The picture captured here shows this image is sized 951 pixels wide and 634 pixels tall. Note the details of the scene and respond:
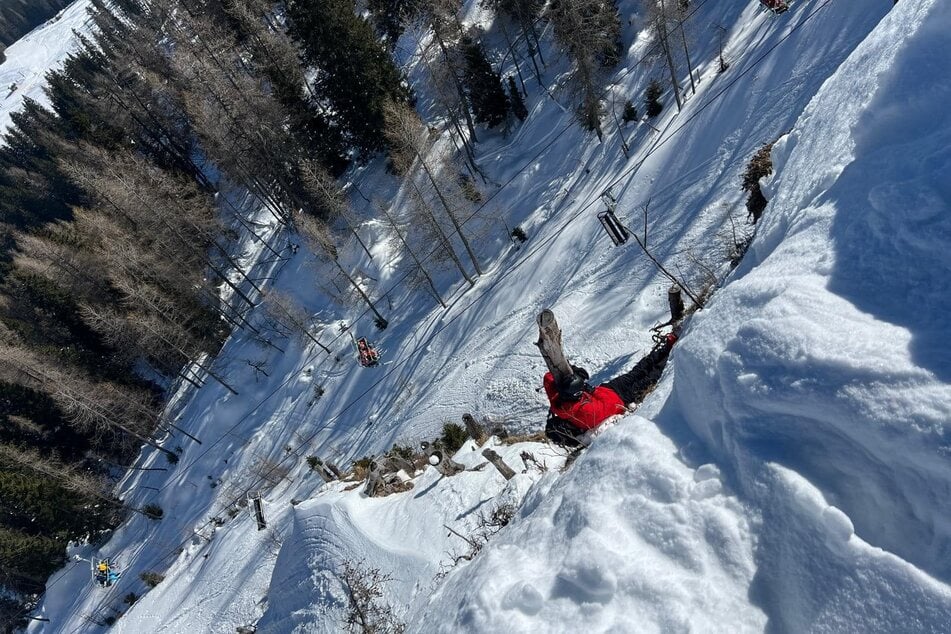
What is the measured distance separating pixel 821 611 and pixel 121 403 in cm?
3447

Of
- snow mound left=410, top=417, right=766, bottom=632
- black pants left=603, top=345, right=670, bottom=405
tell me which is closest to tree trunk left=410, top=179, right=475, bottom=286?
black pants left=603, top=345, right=670, bottom=405

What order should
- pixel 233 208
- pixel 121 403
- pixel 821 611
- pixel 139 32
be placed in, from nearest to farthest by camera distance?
pixel 821 611, pixel 121 403, pixel 233 208, pixel 139 32

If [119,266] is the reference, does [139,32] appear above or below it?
above

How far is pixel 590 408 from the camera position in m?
9.43

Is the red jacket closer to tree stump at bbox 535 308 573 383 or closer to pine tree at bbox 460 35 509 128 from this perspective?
tree stump at bbox 535 308 573 383

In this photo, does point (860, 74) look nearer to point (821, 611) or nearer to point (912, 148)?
point (912, 148)

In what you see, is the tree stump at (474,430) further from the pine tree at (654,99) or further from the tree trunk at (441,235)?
the pine tree at (654,99)

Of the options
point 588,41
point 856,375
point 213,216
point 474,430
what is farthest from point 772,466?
point 213,216

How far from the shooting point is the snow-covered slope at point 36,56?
70938 mm

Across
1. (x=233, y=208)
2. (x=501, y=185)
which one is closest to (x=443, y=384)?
(x=501, y=185)

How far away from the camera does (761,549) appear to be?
14.6 feet

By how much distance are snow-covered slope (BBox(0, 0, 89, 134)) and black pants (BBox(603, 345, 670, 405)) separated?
291 ft

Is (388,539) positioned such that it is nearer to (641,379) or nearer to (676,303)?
(641,379)

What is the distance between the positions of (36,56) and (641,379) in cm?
10753
